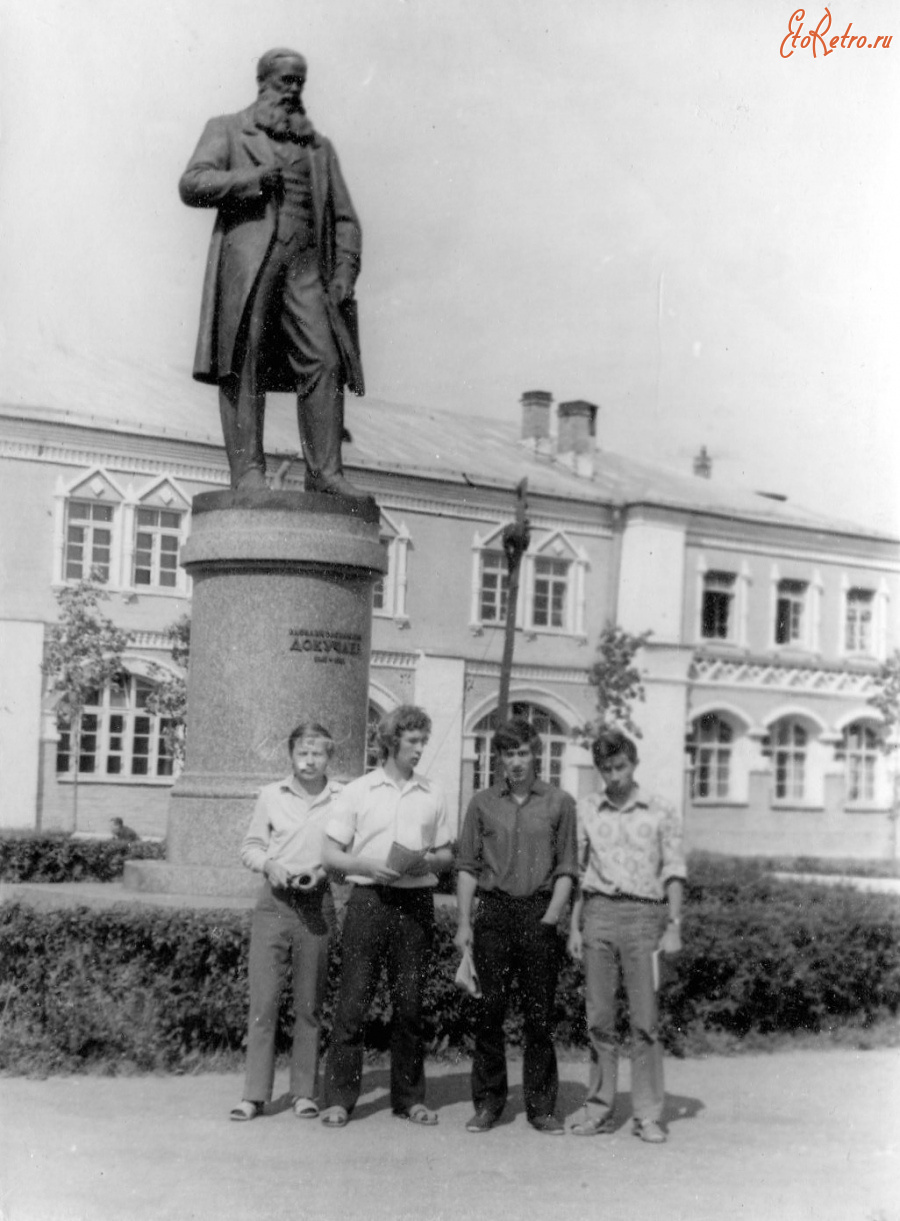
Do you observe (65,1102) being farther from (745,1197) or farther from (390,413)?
(390,413)

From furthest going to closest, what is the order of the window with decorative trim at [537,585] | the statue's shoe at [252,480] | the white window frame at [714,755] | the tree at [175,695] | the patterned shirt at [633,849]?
the white window frame at [714,755] → the window with decorative trim at [537,585] → the tree at [175,695] → the statue's shoe at [252,480] → the patterned shirt at [633,849]

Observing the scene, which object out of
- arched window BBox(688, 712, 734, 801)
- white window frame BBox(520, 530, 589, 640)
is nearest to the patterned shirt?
white window frame BBox(520, 530, 589, 640)

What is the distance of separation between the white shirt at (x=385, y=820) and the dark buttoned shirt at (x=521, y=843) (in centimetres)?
13

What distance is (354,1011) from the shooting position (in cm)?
682

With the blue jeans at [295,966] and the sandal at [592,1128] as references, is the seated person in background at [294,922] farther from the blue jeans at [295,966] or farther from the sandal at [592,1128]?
the sandal at [592,1128]

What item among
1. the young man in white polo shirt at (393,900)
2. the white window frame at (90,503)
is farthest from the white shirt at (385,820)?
the white window frame at (90,503)

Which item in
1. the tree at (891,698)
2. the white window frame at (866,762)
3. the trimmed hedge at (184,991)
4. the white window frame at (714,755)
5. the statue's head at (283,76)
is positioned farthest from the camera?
the white window frame at (866,762)

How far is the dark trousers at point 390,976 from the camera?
6.83 m

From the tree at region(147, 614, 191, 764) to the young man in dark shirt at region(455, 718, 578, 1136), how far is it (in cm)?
2015

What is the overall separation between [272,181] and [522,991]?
4576 millimetres

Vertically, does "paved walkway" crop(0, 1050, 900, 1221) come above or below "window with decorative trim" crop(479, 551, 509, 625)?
below

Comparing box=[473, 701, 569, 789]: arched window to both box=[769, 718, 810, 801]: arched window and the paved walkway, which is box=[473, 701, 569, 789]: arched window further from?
the paved walkway

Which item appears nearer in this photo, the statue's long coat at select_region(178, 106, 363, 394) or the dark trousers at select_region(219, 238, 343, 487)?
the statue's long coat at select_region(178, 106, 363, 394)

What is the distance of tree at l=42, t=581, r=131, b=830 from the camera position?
28.1 meters
